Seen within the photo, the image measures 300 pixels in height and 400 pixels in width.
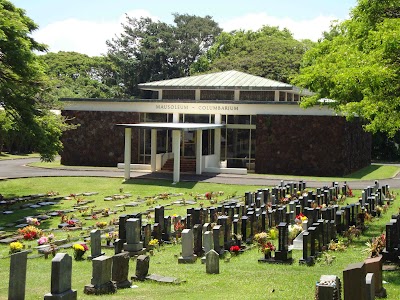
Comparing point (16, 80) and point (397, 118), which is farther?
point (16, 80)

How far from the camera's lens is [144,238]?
15.0 metres

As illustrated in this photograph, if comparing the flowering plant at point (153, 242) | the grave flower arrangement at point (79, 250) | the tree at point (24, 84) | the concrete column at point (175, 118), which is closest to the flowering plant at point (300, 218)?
the flowering plant at point (153, 242)

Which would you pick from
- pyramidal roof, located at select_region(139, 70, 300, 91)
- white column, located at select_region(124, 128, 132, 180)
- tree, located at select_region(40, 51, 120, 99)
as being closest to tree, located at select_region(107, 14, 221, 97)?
tree, located at select_region(40, 51, 120, 99)

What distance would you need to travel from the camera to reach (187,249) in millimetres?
13688

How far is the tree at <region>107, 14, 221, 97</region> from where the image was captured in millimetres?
71938

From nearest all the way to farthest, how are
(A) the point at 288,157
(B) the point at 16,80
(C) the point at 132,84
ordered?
(B) the point at 16,80 < (A) the point at 288,157 < (C) the point at 132,84

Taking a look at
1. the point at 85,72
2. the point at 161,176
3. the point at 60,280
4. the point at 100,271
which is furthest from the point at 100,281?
the point at 85,72

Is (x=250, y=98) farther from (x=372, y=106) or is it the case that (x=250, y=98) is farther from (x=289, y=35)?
(x=289, y=35)

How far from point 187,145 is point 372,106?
24320mm

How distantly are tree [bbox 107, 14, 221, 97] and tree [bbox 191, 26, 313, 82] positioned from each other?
102 inches

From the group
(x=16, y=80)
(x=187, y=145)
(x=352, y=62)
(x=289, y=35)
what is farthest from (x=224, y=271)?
(x=289, y=35)

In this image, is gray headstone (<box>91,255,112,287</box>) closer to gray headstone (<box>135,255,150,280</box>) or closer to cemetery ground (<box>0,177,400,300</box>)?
cemetery ground (<box>0,177,400,300</box>)

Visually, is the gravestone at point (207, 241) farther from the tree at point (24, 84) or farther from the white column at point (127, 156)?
the white column at point (127, 156)

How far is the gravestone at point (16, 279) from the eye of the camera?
9.48 m
